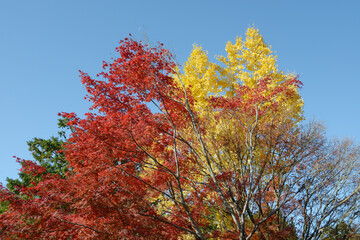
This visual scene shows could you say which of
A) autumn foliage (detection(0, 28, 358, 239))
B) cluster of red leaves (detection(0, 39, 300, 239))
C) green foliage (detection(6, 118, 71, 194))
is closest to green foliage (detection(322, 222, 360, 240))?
autumn foliage (detection(0, 28, 358, 239))

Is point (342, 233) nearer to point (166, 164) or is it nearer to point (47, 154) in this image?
point (166, 164)

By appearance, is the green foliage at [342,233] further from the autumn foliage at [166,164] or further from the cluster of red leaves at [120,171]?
the cluster of red leaves at [120,171]

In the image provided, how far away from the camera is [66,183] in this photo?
7.81 meters

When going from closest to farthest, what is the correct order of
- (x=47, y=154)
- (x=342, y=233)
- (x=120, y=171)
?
(x=120, y=171) < (x=342, y=233) < (x=47, y=154)

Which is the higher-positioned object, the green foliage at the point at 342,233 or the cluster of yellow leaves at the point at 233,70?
the cluster of yellow leaves at the point at 233,70

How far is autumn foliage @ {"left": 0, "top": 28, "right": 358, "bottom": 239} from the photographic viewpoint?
22.8 feet

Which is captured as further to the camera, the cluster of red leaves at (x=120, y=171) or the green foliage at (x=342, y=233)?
the green foliage at (x=342, y=233)

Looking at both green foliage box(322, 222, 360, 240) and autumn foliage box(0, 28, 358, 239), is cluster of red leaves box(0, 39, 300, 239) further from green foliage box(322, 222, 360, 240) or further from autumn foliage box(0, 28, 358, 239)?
green foliage box(322, 222, 360, 240)

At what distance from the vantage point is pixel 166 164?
8672 millimetres

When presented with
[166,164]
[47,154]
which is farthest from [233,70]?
[47,154]

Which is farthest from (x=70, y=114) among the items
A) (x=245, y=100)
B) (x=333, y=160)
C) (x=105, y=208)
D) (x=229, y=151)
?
(x=333, y=160)

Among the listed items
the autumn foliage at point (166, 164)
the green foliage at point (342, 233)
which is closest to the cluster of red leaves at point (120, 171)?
the autumn foliage at point (166, 164)

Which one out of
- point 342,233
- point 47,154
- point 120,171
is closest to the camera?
point 120,171

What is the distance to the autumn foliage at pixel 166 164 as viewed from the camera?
6939 mm
